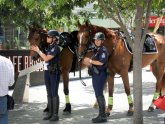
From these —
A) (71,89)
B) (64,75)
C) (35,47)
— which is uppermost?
(35,47)

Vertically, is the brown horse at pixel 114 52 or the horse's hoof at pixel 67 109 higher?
the brown horse at pixel 114 52

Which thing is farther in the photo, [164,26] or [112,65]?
[164,26]

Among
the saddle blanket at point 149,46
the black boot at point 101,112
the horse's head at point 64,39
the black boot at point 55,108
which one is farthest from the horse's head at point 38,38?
the saddle blanket at point 149,46

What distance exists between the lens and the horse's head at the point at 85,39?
8.97 m

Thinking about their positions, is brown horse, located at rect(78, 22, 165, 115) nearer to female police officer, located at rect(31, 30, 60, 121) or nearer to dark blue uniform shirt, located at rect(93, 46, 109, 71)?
dark blue uniform shirt, located at rect(93, 46, 109, 71)

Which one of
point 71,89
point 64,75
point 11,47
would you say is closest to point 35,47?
point 64,75

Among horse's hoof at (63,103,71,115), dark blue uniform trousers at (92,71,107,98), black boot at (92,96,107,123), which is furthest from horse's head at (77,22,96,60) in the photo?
horse's hoof at (63,103,71,115)

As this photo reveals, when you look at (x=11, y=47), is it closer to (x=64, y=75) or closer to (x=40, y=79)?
(x=40, y=79)

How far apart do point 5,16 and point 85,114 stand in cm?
331

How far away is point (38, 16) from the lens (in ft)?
36.5

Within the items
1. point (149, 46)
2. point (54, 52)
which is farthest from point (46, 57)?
point (149, 46)

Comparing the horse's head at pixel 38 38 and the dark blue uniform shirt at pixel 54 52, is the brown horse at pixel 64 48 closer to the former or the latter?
the horse's head at pixel 38 38

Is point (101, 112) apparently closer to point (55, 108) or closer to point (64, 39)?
point (55, 108)

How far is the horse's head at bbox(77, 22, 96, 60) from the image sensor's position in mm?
8969
